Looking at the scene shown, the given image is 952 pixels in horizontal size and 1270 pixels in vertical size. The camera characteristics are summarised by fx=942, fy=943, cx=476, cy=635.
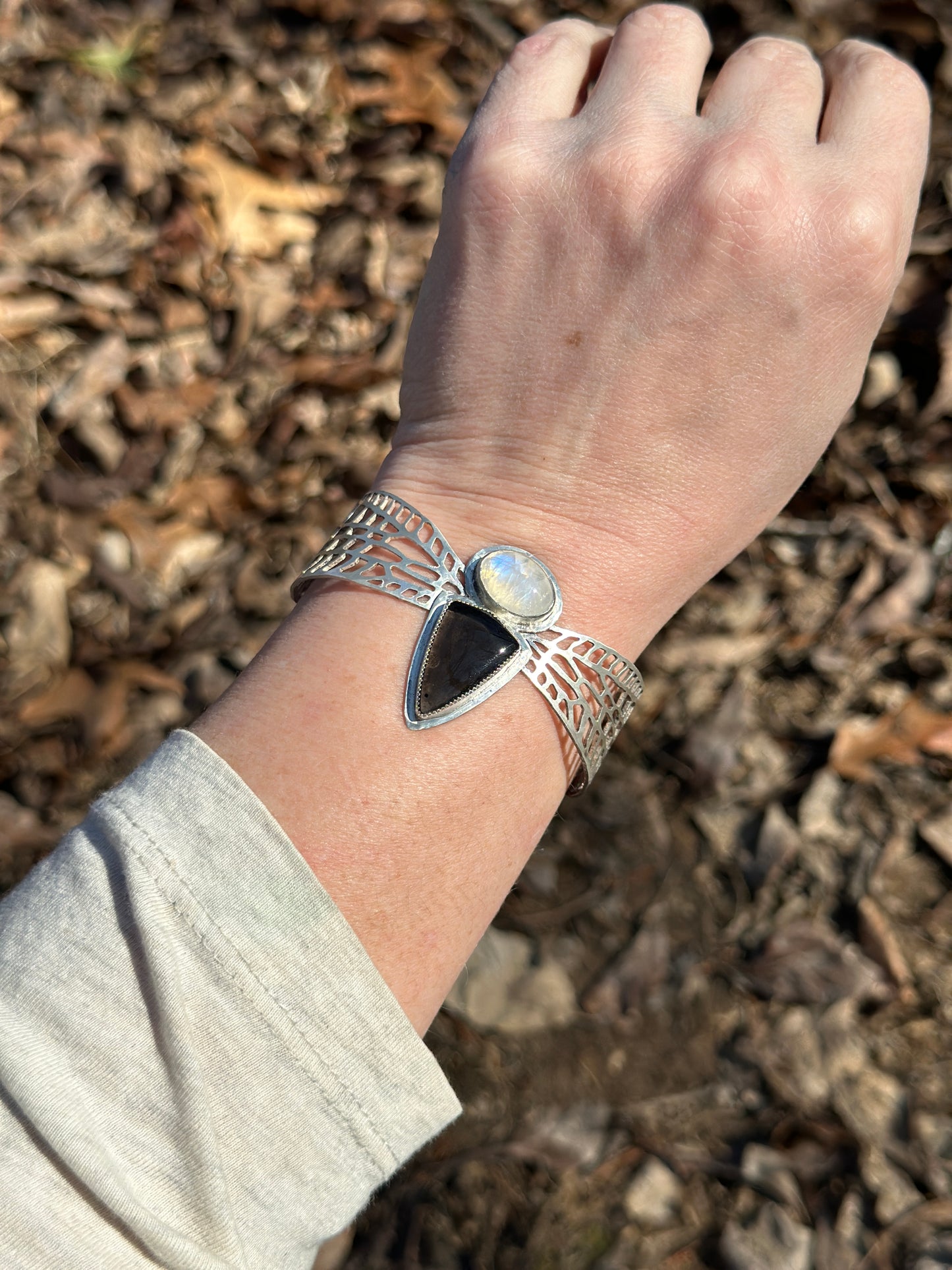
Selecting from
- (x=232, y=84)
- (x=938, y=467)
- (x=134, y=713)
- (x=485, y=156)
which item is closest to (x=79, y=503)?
(x=134, y=713)

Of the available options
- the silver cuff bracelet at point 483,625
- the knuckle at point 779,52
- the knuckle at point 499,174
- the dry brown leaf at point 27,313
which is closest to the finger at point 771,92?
the knuckle at point 779,52

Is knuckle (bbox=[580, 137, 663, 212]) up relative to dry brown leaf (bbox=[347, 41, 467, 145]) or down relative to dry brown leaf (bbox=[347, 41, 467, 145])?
up

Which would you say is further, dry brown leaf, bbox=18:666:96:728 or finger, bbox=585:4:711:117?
dry brown leaf, bbox=18:666:96:728

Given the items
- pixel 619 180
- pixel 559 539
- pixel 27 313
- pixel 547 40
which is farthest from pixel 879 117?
pixel 27 313

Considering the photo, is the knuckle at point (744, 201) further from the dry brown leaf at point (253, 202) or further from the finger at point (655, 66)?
the dry brown leaf at point (253, 202)

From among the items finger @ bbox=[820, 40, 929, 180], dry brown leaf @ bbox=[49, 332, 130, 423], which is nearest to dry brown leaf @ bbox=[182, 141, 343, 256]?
dry brown leaf @ bbox=[49, 332, 130, 423]

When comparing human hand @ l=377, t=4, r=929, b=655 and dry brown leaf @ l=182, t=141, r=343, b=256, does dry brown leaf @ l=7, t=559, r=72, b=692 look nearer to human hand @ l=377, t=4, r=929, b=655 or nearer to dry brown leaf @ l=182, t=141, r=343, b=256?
dry brown leaf @ l=182, t=141, r=343, b=256
